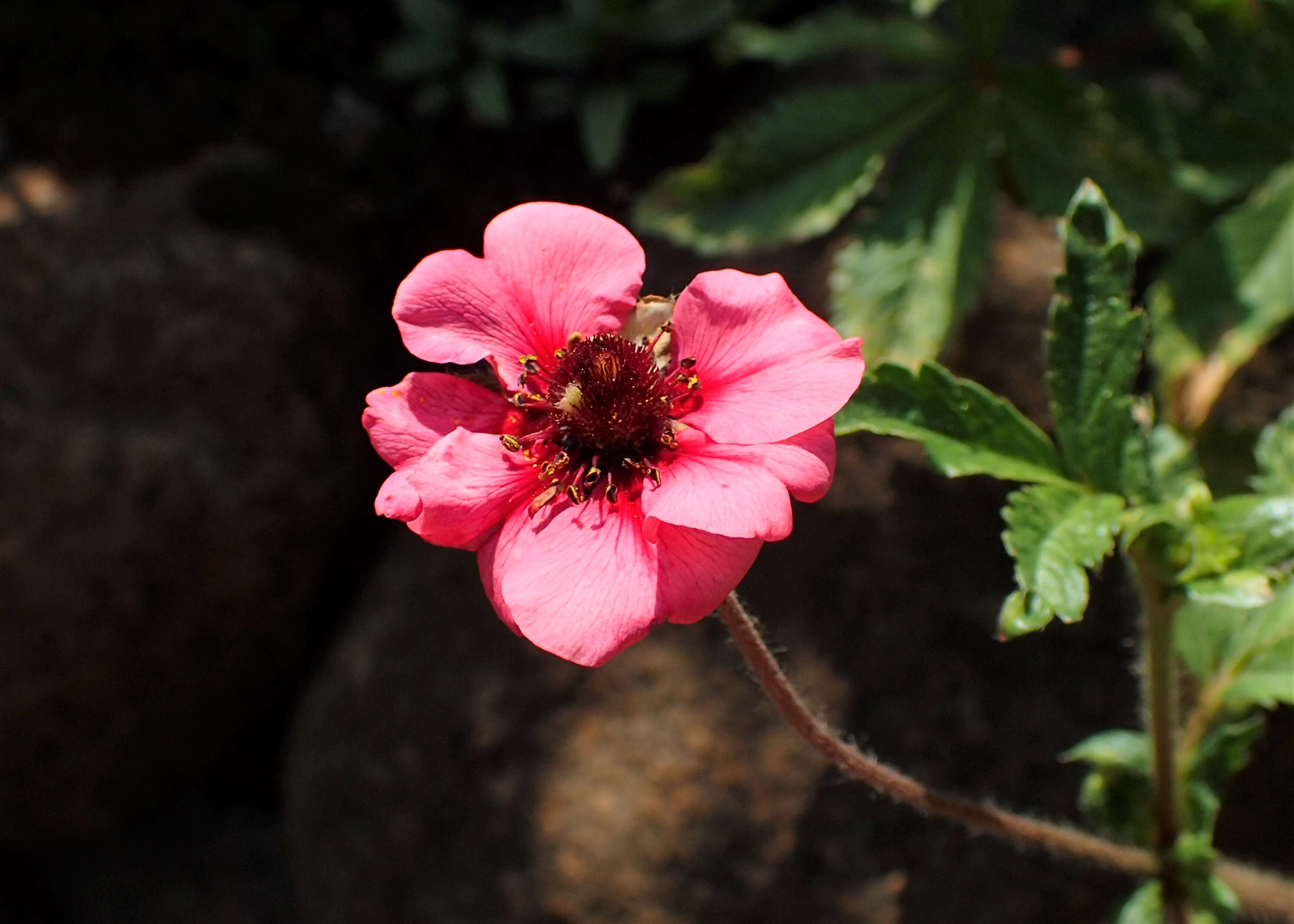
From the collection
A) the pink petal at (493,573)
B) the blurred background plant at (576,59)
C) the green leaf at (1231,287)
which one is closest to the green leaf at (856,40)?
the blurred background plant at (576,59)

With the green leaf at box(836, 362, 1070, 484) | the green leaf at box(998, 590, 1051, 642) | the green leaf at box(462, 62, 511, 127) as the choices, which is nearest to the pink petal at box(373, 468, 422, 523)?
the green leaf at box(836, 362, 1070, 484)

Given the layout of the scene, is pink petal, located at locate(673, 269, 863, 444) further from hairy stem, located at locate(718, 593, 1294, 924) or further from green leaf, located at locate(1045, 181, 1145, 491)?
green leaf, located at locate(1045, 181, 1145, 491)

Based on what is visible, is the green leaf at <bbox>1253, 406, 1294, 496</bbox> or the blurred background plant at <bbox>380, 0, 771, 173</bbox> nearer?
the green leaf at <bbox>1253, 406, 1294, 496</bbox>

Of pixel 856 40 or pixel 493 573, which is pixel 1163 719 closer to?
pixel 493 573

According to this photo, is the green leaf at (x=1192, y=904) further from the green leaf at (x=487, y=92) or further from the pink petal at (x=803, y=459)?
the green leaf at (x=487, y=92)

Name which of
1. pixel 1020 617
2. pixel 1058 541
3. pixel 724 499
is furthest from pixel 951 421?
pixel 724 499

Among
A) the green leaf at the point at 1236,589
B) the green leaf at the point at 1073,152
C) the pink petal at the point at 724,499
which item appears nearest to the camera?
the pink petal at the point at 724,499

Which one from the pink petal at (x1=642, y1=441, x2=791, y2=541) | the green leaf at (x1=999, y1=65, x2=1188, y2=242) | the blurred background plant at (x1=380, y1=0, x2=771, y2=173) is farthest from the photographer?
the blurred background plant at (x1=380, y1=0, x2=771, y2=173)
